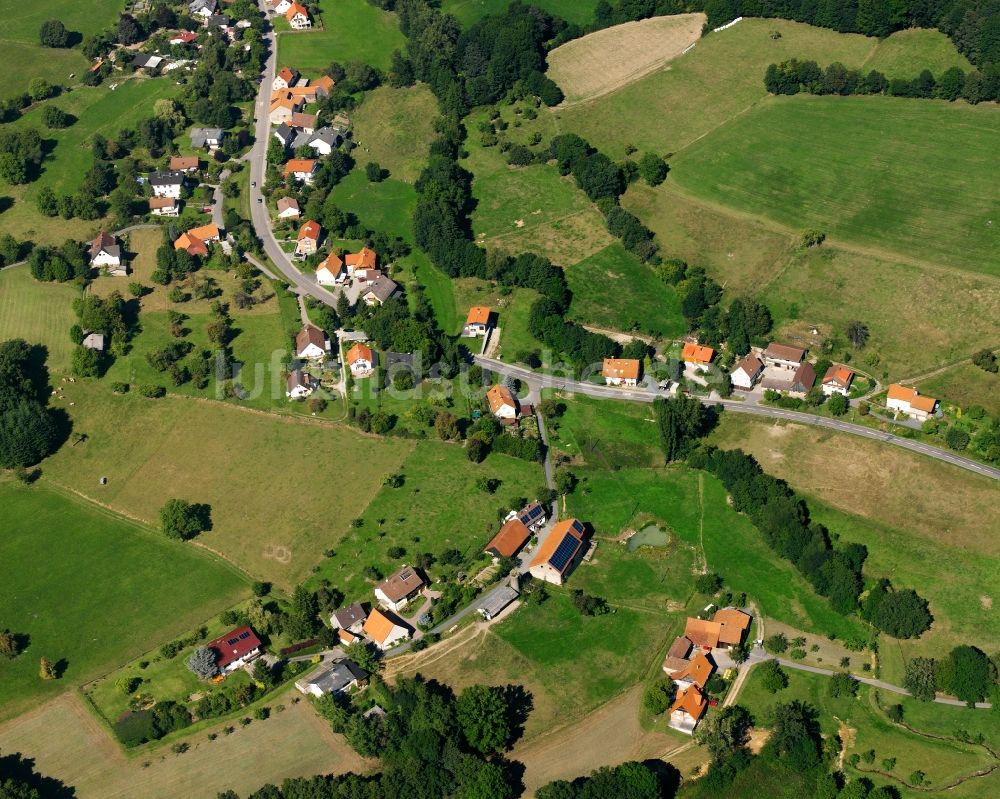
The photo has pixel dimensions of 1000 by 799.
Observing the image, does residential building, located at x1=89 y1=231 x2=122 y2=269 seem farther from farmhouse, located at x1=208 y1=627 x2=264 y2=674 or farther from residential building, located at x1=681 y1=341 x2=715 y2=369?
residential building, located at x1=681 y1=341 x2=715 y2=369

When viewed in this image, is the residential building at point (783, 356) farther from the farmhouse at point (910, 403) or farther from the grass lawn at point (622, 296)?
the grass lawn at point (622, 296)

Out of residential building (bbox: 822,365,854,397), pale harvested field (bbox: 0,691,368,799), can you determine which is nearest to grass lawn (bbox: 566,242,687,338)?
residential building (bbox: 822,365,854,397)

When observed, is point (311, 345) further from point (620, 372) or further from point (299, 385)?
point (620, 372)

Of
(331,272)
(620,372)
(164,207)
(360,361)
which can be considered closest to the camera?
(620,372)

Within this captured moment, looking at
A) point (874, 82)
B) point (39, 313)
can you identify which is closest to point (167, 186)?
point (39, 313)

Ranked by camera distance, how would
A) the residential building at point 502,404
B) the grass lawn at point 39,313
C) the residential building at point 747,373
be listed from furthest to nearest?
1. the grass lawn at point 39,313
2. the residential building at point 747,373
3. the residential building at point 502,404

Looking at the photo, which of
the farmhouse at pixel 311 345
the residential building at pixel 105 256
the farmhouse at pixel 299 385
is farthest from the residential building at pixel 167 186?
the farmhouse at pixel 299 385
